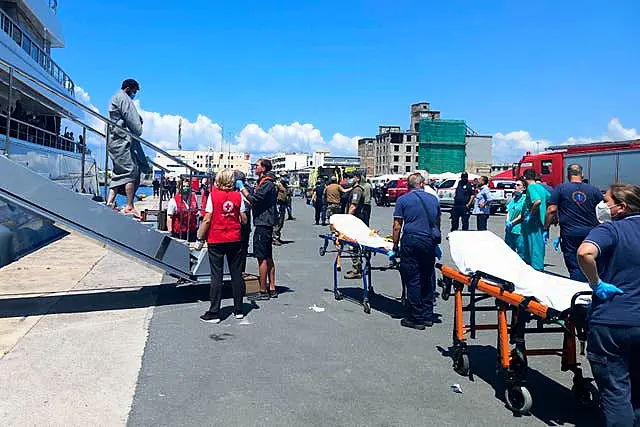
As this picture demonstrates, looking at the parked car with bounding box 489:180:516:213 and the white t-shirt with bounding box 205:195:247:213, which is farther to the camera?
the parked car with bounding box 489:180:516:213

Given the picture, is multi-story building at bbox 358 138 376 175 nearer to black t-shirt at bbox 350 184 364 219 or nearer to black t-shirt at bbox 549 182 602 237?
black t-shirt at bbox 350 184 364 219

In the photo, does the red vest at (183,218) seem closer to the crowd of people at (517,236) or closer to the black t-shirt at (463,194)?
the crowd of people at (517,236)

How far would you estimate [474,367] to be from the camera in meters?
5.75

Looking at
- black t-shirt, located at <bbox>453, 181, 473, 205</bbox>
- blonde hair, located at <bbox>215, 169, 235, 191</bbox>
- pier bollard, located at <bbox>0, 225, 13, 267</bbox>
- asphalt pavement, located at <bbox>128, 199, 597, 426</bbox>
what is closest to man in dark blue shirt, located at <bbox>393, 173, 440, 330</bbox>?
asphalt pavement, located at <bbox>128, 199, 597, 426</bbox>

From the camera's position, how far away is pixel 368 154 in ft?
462

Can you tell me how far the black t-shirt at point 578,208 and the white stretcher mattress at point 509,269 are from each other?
99.5 inches

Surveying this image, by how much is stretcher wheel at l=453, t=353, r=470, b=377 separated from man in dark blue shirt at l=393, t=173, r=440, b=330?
1519 millimetres

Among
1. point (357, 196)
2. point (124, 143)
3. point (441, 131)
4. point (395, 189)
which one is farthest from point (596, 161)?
point (441, 131)

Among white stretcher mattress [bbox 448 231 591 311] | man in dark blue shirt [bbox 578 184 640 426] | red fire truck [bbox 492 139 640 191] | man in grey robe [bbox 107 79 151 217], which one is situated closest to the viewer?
man in dark blue shirt [bbox 578 184 640 426]

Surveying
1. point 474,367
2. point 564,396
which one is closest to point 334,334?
Answer: point 474,367

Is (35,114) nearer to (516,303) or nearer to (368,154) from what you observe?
(516,303)

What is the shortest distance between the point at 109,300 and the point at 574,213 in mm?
6529

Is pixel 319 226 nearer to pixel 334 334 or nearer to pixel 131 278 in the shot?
pixel 131 278

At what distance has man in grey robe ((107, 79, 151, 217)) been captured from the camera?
337 inches
